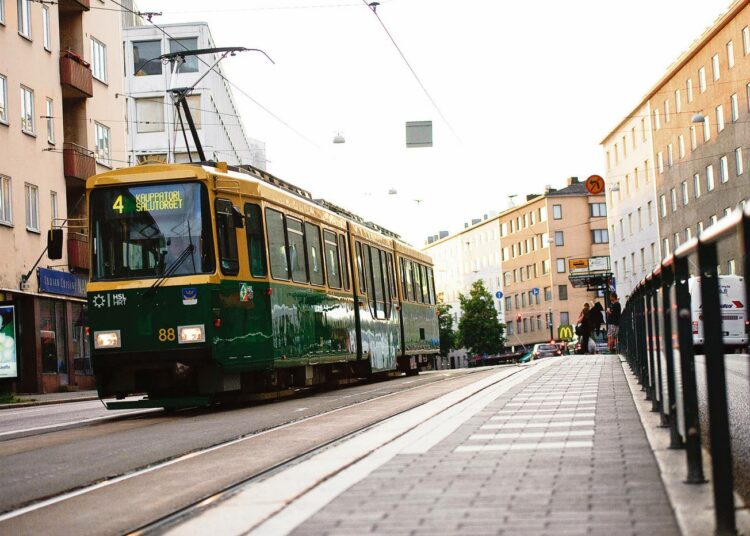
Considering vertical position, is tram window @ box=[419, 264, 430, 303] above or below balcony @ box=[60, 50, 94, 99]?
below

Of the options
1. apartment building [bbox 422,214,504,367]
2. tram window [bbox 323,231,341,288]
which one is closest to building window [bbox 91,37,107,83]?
tram window [bbox 323,231,341,288]

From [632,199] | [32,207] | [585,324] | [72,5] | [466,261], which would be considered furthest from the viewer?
[466,261]

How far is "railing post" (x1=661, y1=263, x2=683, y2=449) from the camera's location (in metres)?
7.58

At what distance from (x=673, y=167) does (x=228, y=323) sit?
63.0 m

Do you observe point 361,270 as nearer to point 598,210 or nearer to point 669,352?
point 669,352

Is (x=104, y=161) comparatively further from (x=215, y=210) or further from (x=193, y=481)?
(x=193, y=481)

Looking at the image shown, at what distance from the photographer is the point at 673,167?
75875mm

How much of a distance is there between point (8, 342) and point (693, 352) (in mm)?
27422

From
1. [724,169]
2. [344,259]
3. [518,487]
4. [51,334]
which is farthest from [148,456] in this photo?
[724,169]

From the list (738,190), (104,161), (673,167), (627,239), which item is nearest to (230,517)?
(104,161)

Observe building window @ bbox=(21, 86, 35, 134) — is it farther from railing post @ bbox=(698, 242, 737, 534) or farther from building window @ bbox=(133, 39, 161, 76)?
railing post @ bbox=(698, 242, 737, 534)

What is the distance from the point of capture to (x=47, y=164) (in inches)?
1528

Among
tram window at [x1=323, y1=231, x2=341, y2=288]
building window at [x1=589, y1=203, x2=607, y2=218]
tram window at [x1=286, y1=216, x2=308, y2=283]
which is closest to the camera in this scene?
tram window at [x1=286, y1=216, x2=308, y2=283]

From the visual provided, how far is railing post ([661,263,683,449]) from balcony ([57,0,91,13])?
3578 centimetres
